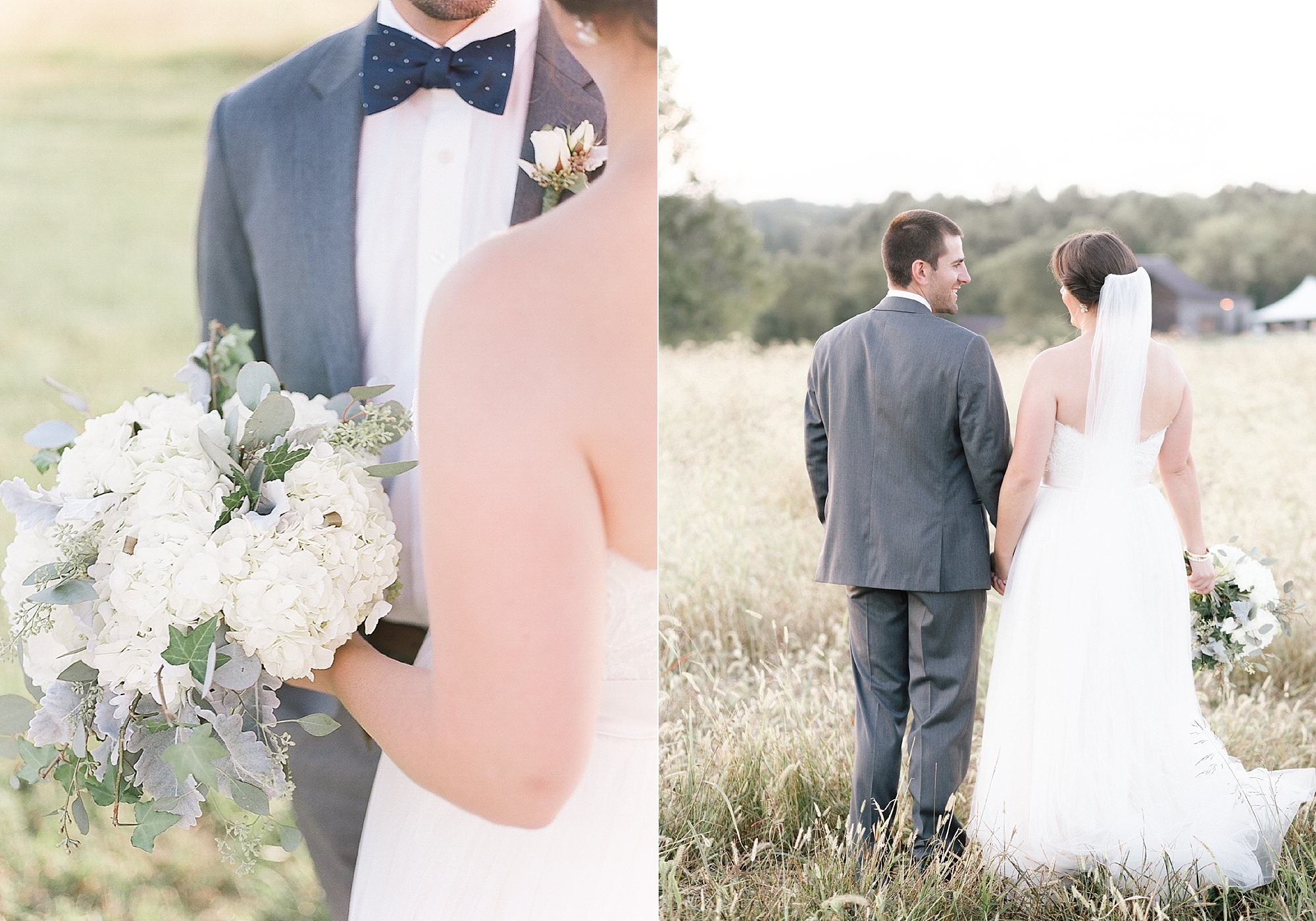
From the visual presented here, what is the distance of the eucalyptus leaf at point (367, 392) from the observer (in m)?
1.56

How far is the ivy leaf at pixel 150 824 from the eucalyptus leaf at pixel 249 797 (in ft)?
0.39

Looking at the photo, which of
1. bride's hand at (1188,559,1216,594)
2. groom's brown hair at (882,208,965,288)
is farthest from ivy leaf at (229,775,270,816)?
bride's hand at (1188,559,1216,594)

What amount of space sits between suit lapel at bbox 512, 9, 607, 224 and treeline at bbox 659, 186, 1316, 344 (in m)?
7.04

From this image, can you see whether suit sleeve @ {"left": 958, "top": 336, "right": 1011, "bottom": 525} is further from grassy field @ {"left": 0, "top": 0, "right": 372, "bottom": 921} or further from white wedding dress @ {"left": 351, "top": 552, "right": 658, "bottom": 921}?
grassy field @ {"left": 0, "top": 0, "right": 372, "bottom": 921}

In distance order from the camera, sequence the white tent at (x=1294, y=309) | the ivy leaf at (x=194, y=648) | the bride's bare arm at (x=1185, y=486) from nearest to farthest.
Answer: the ivy leaf at (x=194, y=648) < the bride's bare arm at (x=1185, y=486) < the white tent at (x=1294, y=309)

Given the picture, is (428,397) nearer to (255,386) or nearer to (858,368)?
(255,386)

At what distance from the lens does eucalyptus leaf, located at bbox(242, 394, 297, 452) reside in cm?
148

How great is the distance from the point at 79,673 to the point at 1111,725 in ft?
8.36

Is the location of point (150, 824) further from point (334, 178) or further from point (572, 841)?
point (334, 178)

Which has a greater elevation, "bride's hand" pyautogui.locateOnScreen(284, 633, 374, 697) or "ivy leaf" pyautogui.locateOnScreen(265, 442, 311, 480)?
"ivy leaf" pyautogui.locateOnScreen(265, 442, 311, 480)

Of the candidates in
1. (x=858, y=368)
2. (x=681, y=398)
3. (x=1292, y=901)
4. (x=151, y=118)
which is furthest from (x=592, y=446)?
(x=681, y=398)

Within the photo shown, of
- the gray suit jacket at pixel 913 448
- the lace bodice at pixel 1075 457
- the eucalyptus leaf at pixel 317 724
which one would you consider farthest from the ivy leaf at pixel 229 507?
the lace bodice at pixel 1075 457

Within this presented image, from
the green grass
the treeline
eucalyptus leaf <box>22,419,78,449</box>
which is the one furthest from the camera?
the treeline

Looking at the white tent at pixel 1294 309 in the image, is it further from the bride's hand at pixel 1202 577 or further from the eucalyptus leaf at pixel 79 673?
the eucalyptus leaf at pixel 79 673
